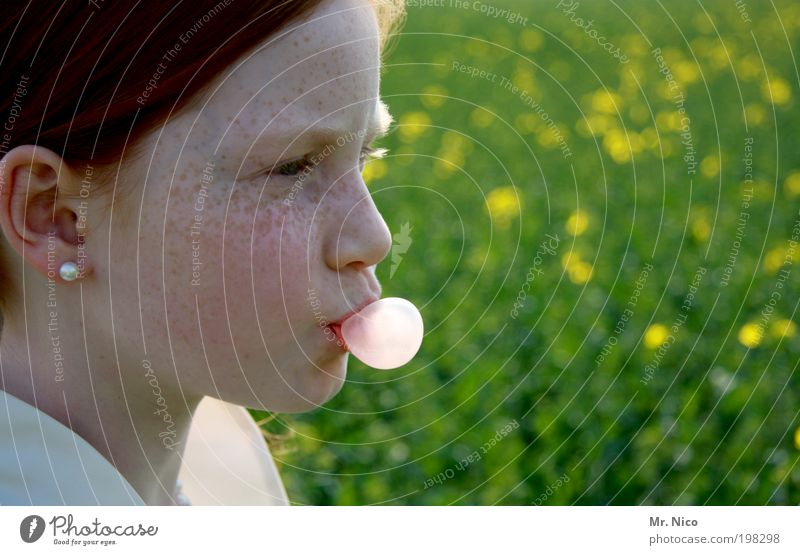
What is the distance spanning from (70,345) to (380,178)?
192 cm

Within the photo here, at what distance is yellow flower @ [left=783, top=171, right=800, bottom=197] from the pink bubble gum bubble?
6.64 feet

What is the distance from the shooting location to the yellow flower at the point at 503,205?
279cm

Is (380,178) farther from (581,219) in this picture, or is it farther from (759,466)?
(759,466)

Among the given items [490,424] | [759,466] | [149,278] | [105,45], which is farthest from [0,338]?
[759,466]

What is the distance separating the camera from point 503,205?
9.34 ft

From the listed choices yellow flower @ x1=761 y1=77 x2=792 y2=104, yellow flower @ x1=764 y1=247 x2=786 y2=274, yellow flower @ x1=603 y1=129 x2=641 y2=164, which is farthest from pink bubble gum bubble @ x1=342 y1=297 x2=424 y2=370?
yellow flower @ x1=761 y1=77 x2=792 y2=104

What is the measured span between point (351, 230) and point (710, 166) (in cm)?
229

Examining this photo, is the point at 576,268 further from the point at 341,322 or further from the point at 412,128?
the point at 341,322

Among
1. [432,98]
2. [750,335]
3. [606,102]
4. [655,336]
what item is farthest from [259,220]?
[606,102]

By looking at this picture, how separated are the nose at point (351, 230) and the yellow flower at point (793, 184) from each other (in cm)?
211

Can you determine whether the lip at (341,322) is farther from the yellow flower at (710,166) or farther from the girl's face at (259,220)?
the yellow flower at (710,166)

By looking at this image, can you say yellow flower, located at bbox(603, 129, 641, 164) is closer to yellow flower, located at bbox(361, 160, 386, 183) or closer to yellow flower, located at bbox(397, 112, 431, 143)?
yellow flower, located at bbox(397, 112, 431, 143)

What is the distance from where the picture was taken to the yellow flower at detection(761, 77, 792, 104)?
3.44m

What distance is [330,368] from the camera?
1.07 metres
